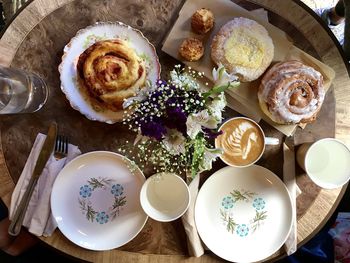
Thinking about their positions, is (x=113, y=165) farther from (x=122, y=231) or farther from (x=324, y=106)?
(x=324, y=106)

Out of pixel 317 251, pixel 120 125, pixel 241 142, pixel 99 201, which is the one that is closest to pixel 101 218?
pixel 99 201

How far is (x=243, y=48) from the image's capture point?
1.63m

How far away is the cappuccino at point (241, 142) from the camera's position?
1.59 metres

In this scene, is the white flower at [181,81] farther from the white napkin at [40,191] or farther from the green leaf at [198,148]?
the white napkin at [40,191]

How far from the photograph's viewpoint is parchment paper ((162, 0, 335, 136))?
5.47 ft

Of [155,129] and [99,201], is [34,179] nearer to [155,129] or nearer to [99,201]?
[99,201]

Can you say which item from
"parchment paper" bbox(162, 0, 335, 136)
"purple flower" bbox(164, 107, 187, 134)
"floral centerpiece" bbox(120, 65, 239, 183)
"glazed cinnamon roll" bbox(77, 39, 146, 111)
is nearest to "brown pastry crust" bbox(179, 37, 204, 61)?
"parchment paper" bbox(162, 0, 335, 136)

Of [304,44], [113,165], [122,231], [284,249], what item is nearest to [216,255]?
[284,249]

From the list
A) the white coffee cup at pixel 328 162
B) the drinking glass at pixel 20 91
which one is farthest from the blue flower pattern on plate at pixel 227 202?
the drinking glass at pixel 20 91

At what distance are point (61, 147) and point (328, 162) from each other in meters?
1.01

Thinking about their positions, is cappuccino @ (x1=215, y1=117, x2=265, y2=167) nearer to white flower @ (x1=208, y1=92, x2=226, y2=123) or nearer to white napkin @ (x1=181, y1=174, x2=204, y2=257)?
white napkin @ (x1=181, y1=174, x2=204, y2=257)

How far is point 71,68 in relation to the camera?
162 centimetres

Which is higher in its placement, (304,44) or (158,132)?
(304,44)

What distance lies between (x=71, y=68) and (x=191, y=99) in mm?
561
